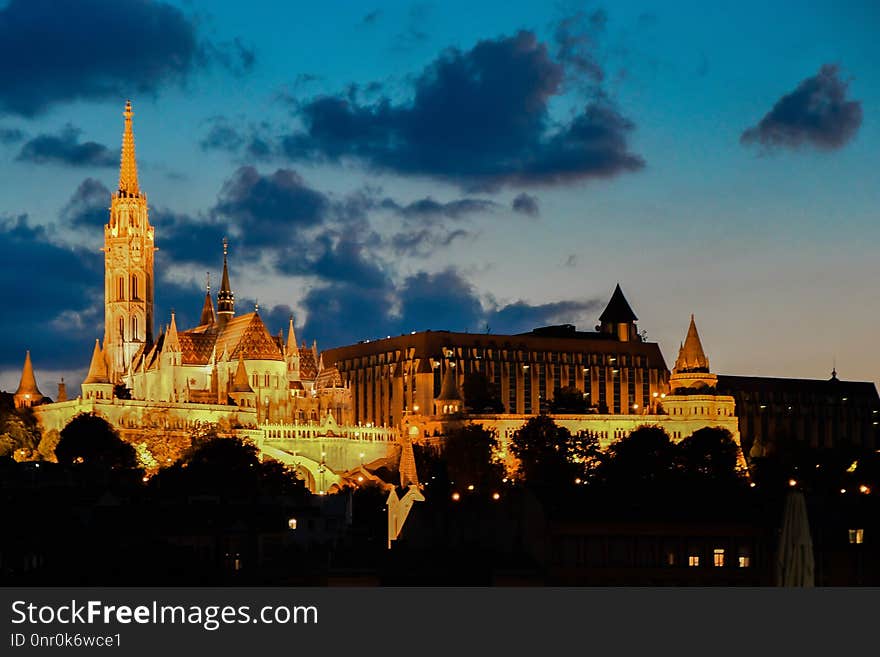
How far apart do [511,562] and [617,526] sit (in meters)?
5.30

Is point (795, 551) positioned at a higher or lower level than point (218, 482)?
lower

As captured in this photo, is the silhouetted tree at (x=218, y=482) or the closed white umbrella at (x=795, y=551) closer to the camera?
the closed white umbrella at (x=795, y=551)

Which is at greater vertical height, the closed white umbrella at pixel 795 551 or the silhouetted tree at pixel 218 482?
the silhouetted tree at pixel 218 482

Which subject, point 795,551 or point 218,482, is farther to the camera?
point 218,482

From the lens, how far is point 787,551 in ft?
253

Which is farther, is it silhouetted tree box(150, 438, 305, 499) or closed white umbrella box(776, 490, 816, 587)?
silhouetted tree box(150, 438, 305, 499)

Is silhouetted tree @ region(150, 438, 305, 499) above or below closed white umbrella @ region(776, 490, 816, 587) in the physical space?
above
